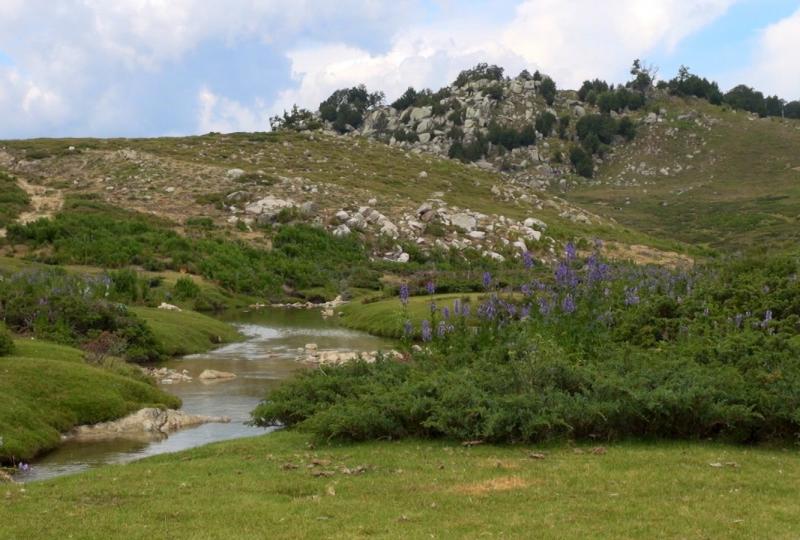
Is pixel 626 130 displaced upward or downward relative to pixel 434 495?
upward

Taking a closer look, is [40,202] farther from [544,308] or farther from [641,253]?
[544,308]

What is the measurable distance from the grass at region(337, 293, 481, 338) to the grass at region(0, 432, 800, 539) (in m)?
27.1

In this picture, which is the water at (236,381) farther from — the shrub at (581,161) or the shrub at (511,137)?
the shrub at (511,137)

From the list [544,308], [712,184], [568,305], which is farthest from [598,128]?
[568,305]

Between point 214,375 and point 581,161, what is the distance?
15171 cm

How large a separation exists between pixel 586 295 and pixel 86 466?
45.9 ft

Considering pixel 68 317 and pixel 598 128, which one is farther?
pixel 598 128

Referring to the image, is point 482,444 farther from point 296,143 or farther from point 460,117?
point 460,117

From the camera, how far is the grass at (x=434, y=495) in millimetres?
11898

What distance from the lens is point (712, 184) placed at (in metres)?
163

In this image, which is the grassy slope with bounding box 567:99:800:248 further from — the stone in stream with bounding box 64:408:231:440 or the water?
the stone in stream with bounding box 64:408:231:440

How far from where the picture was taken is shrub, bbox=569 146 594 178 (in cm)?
17575

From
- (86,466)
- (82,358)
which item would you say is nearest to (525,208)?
(82,358)

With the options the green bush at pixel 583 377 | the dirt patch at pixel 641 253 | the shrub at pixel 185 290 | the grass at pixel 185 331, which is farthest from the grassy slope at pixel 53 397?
the dirt patch at pixel 641 253
